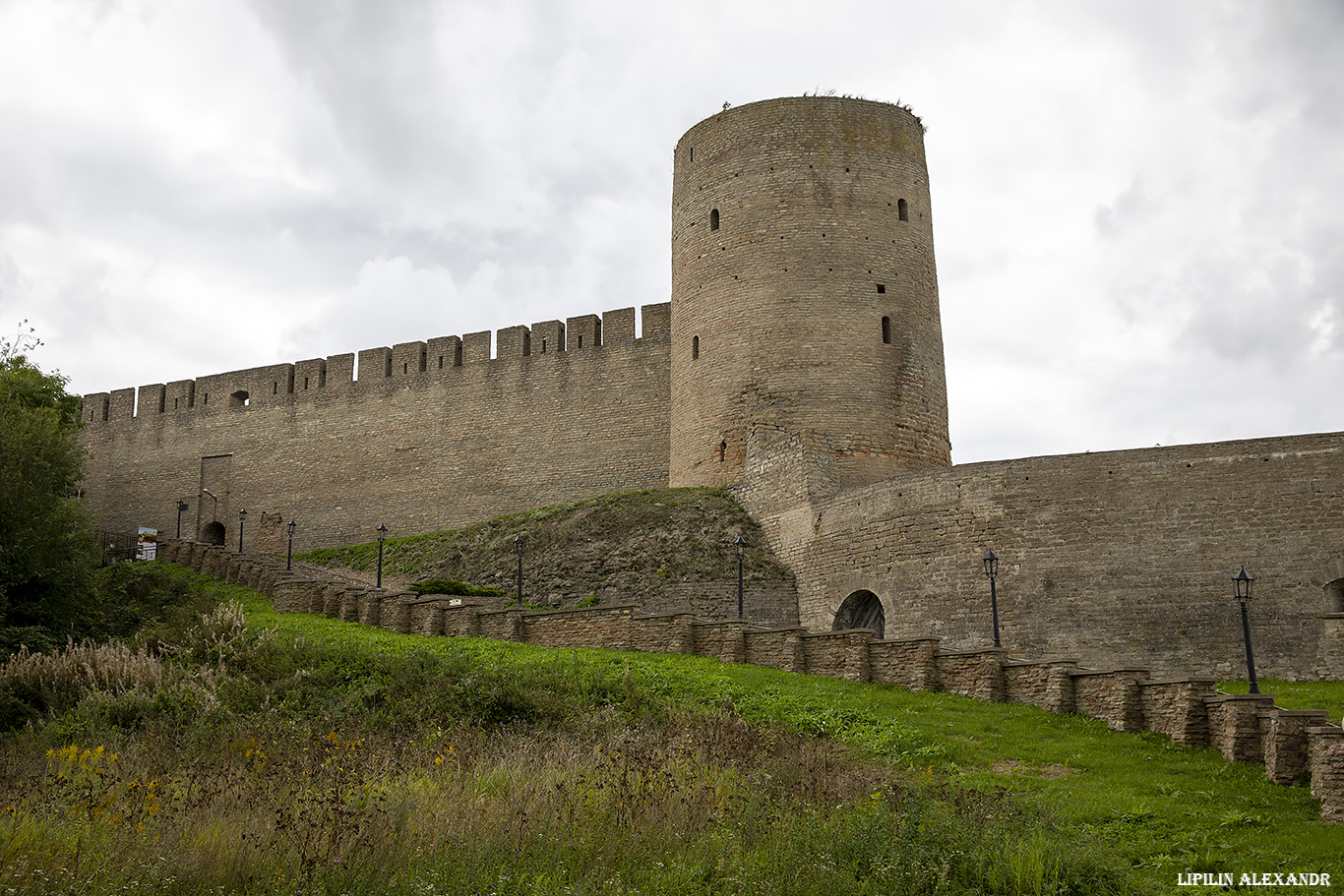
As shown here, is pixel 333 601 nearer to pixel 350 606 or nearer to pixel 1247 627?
pixel 350 606

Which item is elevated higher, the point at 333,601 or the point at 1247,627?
the point at 333,601

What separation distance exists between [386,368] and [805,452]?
17955 mm

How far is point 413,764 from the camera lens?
9680 mm

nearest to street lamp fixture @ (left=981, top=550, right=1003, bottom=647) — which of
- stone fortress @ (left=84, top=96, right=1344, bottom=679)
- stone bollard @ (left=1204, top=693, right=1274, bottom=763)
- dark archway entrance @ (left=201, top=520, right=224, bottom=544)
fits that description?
stone fortress @ (left=84, top=96, right=1344, bottom=679)

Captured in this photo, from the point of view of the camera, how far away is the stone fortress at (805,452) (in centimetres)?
1753

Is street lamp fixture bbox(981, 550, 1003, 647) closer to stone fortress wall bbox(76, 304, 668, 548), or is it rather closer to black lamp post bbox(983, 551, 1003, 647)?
black lamp post bbox(983, 551, 1003, 647)

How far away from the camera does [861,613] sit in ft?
71.4

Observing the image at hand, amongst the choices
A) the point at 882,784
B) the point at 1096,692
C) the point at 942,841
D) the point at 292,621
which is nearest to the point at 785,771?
the point at 882,784

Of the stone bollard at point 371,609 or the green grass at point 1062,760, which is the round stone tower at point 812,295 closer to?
the stone bollard at point 371,609

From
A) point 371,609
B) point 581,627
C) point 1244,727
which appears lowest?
point 1244,727

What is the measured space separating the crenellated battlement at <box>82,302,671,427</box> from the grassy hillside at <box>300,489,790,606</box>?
666 centimetres

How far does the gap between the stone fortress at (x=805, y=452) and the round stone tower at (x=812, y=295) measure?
6 cm

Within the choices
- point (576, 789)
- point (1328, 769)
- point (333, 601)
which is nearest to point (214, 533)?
point (333, 601)

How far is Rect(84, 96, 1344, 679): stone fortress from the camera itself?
17.5 m
